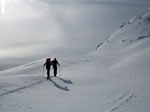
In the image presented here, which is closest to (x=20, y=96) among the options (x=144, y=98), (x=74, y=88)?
(x=74, y=88)

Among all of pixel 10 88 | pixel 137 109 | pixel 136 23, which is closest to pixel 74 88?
pixel 10 88

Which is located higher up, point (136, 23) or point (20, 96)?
point (136, 23)

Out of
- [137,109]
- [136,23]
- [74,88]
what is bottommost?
[137,109]

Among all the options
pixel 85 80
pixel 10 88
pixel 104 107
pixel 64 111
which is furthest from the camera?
pixel 85 80

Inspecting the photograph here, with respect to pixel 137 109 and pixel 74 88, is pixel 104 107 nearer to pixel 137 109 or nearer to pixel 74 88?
pixel 137 109

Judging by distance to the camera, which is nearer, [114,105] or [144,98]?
[114,105]

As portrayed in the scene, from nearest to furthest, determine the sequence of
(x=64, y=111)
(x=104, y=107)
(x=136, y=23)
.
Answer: (x=64, y=111), (x=104, y=107), (x=136, y=23)

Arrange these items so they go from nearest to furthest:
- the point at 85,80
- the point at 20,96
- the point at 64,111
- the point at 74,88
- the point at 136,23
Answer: the point at 64,111, the point at 20,96, the point at 74,88, the point at 85,80, the point at 136,23

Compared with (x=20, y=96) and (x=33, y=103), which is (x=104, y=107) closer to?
(x=33, y=103)

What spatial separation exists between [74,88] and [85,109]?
4615mm

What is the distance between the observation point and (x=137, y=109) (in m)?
11.9

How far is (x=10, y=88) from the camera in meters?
14.8

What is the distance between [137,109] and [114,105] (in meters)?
1.16

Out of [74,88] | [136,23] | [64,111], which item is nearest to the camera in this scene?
[64,111]
